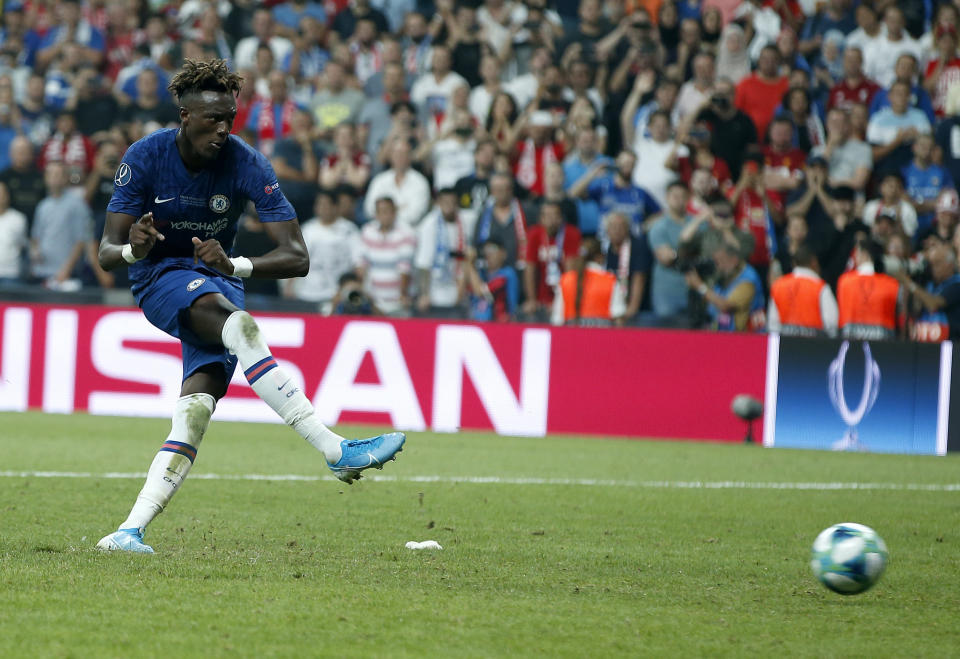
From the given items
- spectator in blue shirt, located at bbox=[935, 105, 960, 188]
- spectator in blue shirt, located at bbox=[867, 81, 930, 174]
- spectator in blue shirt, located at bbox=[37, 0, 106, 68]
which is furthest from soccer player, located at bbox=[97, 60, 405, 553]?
spectator in blue shirt, located at bbox=[37, 0, 106, 68]

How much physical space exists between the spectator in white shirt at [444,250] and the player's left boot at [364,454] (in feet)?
31.5

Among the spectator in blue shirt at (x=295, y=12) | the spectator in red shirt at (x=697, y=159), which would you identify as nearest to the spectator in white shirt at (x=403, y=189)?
the spectator in red shirt at (x=697, y=159)

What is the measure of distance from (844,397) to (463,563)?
8842 millimetres

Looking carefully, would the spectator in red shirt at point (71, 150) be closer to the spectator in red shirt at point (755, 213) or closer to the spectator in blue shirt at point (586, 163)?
the spectator in blue shirt at point (586, 163)

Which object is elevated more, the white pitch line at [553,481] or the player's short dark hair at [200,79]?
the player's short dark hair at [200,79]

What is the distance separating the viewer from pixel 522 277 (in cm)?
1602

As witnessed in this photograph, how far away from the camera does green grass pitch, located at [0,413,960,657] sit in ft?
15.7

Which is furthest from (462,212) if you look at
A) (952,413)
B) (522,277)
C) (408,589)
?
(408,589)

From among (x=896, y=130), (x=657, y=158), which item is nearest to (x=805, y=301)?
(x=657, y=158)

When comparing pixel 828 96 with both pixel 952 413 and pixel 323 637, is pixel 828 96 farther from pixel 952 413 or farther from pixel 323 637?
pixel 323 637

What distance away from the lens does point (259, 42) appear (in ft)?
61.4

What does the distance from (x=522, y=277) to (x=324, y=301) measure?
2.25 meters

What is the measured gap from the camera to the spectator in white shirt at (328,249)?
1617cm

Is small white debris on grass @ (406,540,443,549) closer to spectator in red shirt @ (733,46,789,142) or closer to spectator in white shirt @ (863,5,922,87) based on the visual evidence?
spectator in red shirt @ (733,46,789,142)
